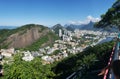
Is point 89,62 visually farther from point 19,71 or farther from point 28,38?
point 28,38

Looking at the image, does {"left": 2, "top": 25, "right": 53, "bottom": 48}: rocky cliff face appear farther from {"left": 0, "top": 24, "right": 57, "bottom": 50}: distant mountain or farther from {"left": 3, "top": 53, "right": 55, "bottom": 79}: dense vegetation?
{"left": 3, "top": 53, "right": 55, "bottom": 79}: dense vegetation

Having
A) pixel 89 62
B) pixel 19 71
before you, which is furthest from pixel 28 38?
pixel 19 71

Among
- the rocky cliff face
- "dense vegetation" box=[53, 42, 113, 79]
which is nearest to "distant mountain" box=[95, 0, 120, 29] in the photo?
"dense vegetation" box=[53, 42, 113, 79]

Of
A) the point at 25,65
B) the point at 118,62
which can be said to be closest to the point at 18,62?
the point at 25,65

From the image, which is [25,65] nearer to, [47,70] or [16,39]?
[47,70]

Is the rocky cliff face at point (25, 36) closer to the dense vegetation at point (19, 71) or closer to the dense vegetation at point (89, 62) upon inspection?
the dense vegetation at point (89, 62)

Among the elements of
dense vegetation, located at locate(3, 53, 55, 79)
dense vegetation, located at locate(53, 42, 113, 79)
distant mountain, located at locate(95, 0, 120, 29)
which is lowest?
dense vegetation, located at locate(53, 42, 113, 79)

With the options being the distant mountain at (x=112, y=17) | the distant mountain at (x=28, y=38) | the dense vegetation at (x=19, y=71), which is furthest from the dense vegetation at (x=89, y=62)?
the distant mountain at (x=28, y=38)

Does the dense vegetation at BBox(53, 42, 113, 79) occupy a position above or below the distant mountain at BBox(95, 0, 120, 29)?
below
